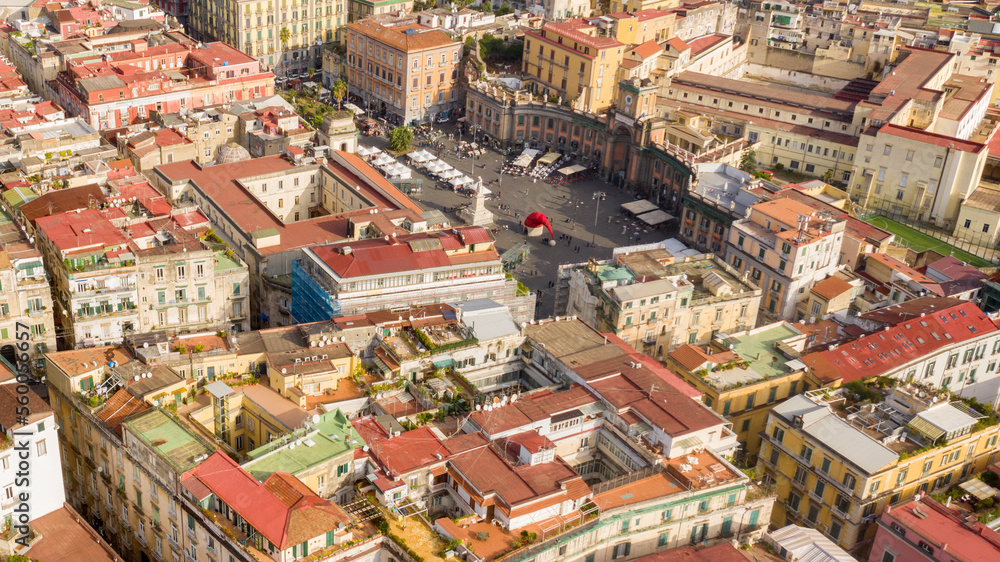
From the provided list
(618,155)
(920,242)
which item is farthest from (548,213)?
(920,242)

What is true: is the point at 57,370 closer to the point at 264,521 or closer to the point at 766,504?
the point at 264,521

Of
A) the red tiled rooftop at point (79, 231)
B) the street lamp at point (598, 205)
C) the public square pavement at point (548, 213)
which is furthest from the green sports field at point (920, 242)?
the red tiled rooftop at point (79, 231)

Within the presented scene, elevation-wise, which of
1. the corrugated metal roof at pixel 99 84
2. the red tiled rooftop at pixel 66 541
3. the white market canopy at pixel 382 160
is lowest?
the red tiled rooftop at pixel 66 541

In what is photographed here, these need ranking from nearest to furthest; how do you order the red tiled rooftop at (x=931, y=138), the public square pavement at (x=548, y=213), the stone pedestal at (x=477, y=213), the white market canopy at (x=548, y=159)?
the stone pedestal at (x=477, y=213) → the public square pavement at (x=548, y=213) → the red tiled rooftop at (x=931, y=138) → the white market canopy at (x=548, y=159)

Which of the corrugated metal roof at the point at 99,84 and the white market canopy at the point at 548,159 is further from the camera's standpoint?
the white market canopy at the point at 548,159

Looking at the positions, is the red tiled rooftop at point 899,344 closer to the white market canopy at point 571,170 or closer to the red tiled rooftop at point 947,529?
the red tiled rooftop at point 947,529

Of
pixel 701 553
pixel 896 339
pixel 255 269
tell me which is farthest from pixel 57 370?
pixel 896 339
